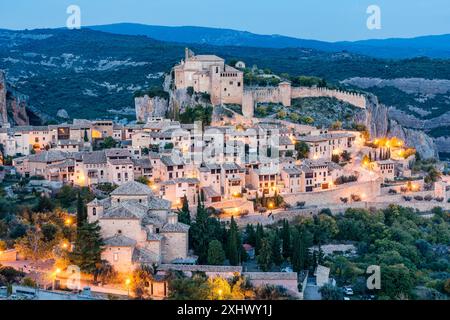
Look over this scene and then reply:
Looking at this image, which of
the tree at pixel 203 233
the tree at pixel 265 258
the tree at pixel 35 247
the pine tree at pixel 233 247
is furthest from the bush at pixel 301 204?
the tree at pixel 35 247

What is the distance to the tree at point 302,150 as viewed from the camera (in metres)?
35.4

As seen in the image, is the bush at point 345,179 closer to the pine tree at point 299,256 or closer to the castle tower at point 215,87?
the pine tree at point 299,256

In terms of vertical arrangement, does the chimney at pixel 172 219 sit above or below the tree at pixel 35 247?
above

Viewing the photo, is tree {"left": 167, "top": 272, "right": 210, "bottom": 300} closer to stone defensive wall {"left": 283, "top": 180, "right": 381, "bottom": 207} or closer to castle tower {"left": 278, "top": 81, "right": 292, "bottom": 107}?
stone defensive wall {"left": 283, "top": 180, "right": 381, "bottom": 207}

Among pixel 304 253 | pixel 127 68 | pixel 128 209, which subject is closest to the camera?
pixel 128 209

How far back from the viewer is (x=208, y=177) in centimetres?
3130

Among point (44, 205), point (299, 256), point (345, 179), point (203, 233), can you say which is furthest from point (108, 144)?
point (299, 256)

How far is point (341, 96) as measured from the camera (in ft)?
152

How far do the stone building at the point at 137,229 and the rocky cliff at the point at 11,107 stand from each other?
17942 mm

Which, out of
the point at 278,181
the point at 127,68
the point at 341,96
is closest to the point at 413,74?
the point at 127,68

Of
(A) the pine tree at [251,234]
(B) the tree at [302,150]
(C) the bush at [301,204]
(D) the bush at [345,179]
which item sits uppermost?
(B) the tree at [302,150]

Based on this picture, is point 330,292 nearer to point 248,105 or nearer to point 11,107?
point 248,105
